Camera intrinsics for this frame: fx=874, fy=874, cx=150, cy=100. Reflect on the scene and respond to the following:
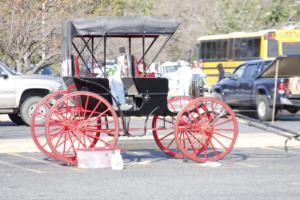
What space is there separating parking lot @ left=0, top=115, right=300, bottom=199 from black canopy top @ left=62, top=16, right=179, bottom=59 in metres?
1.89

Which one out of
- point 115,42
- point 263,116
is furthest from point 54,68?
point 263,116

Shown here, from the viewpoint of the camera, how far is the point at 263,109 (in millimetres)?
24125

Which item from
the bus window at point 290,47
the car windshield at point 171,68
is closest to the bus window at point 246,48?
the bus window at point 290,47

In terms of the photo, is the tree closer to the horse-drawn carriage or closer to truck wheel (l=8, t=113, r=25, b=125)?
truck wheel (l=8, t=113, r=25, b=125)

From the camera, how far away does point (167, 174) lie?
11.5m

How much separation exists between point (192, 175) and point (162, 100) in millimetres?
1572

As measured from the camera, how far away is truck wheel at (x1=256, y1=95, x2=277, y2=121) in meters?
23.8

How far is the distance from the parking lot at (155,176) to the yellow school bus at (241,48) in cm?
2032

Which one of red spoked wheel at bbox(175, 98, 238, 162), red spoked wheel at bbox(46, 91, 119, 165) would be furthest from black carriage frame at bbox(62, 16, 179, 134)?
red spoked wheel at bbox(175, 98, 238, 162)

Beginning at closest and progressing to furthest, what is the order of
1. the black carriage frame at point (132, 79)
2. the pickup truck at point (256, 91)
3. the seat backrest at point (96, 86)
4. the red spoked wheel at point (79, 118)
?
the red spoked wheel at point (79, 118)
the seat backrest at point (96, 86)
the black carriage frame at point (132, 79)
the pickup truck at point (256, 91)

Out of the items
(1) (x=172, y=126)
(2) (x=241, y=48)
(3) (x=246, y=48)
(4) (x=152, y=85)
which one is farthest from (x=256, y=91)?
(2) (x=241, y=48)

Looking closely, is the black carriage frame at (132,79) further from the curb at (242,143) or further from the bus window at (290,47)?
the bus window at (290,47)

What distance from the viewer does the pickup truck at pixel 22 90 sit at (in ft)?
69.1

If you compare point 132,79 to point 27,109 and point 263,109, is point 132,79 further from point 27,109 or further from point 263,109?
point 263,109
